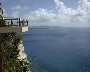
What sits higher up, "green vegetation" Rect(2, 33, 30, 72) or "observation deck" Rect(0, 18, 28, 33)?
A: "observation deck" Rect(0, 18, 28, 33)

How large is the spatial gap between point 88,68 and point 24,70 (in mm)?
34773

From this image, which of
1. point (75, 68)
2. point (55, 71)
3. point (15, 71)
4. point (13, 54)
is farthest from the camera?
point (75, 68)

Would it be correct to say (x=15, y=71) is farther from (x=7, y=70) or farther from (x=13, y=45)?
(x=13, y=45)

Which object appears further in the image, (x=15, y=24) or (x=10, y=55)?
(x=10, y=55)

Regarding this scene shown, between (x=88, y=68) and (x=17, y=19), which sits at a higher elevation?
(x=17, y=19)

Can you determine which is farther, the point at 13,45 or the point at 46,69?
the point at 46,69

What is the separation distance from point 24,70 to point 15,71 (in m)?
5.28

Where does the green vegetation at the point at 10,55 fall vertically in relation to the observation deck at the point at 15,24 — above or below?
below

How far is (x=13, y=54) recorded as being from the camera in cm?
3228

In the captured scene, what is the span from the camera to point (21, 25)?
22750 mm

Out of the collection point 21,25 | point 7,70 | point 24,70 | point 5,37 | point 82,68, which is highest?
point 21,25

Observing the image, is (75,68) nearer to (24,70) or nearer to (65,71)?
(65,71)

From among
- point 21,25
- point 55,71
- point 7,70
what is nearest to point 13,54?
point 7,70

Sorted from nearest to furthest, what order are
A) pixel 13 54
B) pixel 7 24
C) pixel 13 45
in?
pixel 7 24, pixel 13 54, pixel 13 45
